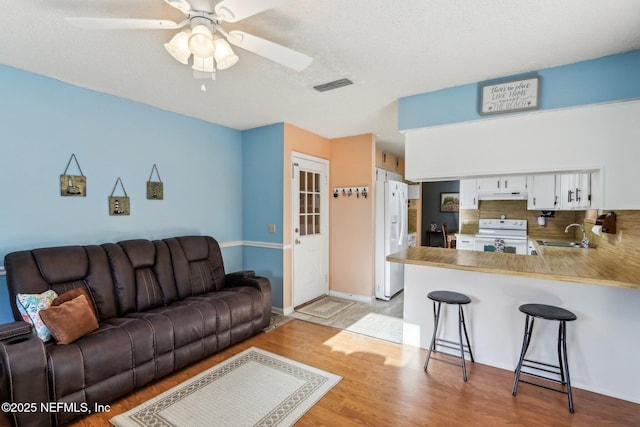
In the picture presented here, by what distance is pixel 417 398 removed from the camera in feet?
7.28

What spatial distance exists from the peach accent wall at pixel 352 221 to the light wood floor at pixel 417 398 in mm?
1651

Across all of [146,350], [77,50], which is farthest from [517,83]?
[146,350]

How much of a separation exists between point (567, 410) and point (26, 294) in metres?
3.95

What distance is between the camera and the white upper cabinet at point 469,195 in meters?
5.50

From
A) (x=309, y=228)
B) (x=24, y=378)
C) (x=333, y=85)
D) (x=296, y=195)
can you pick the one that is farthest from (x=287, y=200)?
(x=24, y=378)

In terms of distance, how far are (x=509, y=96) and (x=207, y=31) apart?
243 cm

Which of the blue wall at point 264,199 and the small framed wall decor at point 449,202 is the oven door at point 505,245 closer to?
the small framed wall decor at point 449,202

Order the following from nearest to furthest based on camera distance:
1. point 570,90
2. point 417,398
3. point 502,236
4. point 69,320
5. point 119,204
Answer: point 69,320 → point 417,398 → point 570,90 → point 119,204 → point 502,236

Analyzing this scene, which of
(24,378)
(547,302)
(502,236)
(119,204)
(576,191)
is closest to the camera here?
(24,378)

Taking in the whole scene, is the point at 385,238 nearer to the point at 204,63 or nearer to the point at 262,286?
the point at 262,286

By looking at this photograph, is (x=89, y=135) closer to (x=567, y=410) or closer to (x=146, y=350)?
(x=146, y=350)

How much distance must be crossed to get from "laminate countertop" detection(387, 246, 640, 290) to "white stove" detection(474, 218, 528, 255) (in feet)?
5.74

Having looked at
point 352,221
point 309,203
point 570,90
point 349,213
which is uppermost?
point 570,90

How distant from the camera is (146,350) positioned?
229cm
